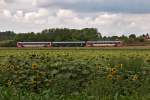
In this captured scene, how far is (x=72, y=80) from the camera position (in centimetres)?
1062

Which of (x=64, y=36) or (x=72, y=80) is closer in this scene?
(x=72, y=80)

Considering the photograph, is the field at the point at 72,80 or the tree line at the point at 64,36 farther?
the tree line at the point at 64,36

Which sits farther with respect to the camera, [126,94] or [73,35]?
[73,35]

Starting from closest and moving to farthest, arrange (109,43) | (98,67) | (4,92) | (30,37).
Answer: (4,92) < (98,67) < (109,43) < (30,37)

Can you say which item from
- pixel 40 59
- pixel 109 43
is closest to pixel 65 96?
pixel 40 59

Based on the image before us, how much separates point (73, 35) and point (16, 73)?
6807 cm

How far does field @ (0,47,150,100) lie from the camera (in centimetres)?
892

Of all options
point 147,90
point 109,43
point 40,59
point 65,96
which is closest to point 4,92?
point 65,96

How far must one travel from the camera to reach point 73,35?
79250mm

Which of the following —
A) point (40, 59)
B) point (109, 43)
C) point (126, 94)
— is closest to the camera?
point (126, 94)

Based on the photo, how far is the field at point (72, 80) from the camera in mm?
8922

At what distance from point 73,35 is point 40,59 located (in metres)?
66.5

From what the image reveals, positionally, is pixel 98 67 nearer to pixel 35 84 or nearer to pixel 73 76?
pixel 73 76

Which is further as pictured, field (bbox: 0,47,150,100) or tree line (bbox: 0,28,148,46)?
tree line (bbox: 0,28,148,46)
